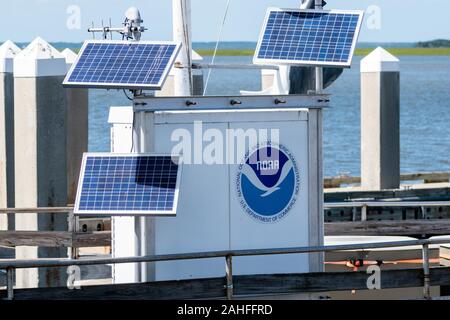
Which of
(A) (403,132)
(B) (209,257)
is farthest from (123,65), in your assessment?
(A) (403,132)

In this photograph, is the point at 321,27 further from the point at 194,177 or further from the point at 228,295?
the point at 228,295

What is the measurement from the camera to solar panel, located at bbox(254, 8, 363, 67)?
11.2 meters

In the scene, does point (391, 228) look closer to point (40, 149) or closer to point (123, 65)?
point (40, 149)

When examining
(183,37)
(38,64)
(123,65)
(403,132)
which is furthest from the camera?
(403,132)

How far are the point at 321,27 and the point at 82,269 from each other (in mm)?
4346

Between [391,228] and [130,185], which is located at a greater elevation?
[130,185]

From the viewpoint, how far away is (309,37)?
37.4 feet

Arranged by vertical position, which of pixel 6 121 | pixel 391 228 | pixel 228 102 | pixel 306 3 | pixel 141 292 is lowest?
pixel 141 292

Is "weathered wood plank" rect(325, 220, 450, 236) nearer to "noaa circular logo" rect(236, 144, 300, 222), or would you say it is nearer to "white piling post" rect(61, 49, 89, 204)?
"noaa circular logo" rect(236, 144, 300, 222)

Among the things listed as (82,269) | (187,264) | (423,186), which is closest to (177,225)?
(187,264)

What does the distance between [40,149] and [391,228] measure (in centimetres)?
410

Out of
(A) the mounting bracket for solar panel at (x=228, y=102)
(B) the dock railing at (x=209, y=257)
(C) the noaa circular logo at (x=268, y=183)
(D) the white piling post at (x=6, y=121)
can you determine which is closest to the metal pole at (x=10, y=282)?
(B) the dock railing at (x=209, y=257)

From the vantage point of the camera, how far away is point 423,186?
2409cm

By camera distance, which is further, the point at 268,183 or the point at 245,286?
the point at 268,183
